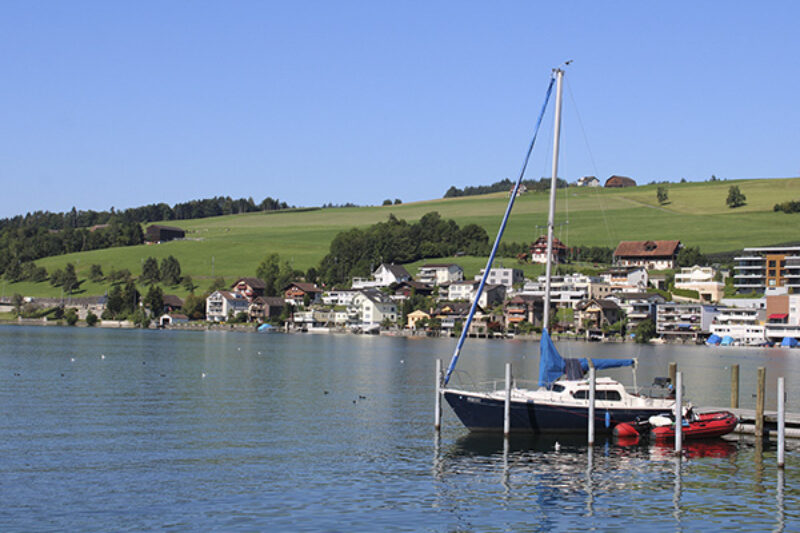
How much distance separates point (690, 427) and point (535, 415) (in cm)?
806

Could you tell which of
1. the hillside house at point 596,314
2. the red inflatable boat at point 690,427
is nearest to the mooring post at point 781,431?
the red inflatable boat at point 690,427

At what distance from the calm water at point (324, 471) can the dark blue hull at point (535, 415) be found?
3.25 feet

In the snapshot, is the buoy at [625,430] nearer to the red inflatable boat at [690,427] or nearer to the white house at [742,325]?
the red inflatable boat at [690,427]

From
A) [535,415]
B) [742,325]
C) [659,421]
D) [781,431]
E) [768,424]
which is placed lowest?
[768,424]

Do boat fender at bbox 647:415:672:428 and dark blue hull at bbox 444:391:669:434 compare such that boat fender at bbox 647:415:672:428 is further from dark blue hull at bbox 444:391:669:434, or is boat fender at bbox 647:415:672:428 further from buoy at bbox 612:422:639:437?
buoy at bbox 612:422:639:437

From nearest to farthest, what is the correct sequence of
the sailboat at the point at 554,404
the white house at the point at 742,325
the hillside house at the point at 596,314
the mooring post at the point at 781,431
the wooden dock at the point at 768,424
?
the mooring post at the point at 781,431 < the sailboat at the point at 554,404 < the wooden dock at the point at 768,424 < the white house at the point at 742,325 < the hillside house at the point at 596,314

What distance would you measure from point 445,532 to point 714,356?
113 metres

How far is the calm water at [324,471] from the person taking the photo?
3112 cm

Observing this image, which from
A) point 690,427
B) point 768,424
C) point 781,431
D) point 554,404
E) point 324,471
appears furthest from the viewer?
point 768,424

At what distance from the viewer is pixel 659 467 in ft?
135

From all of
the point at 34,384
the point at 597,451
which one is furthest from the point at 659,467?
the point at 34,384

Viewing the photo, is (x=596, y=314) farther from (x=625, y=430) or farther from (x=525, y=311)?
(x=625, y=430)

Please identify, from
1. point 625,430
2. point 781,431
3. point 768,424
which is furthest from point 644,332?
point 781,431

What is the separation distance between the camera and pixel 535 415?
4628 centimetres
